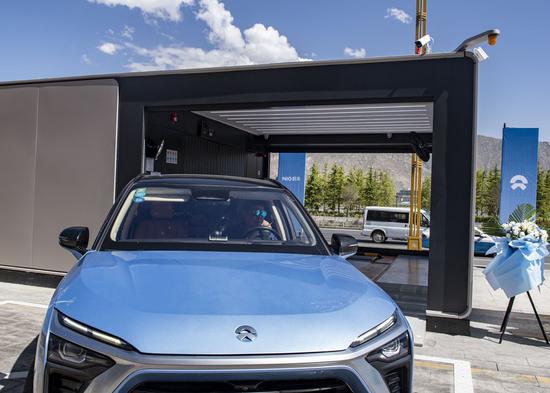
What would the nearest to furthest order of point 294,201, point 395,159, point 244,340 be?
point 244,340
point 294,201
point 395,159

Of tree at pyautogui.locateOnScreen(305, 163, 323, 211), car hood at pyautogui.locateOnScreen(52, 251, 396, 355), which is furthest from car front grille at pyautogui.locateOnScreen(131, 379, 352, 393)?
tree at pyautogui.locateOnScreen(305, 163, 323, 211)

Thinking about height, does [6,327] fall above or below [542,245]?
below

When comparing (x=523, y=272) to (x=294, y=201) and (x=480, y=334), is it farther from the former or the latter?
(x=294, y=201)

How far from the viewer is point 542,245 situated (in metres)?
6.06

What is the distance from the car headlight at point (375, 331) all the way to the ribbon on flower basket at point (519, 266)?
4.21 meters

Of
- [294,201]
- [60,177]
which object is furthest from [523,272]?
[60,177]

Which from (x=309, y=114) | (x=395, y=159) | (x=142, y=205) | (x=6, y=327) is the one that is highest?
(x=395, y=159)

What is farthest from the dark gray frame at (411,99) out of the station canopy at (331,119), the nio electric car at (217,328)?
the nio electric car at (217,328)

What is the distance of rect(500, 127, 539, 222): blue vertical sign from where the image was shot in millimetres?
17250

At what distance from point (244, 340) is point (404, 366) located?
766 mm

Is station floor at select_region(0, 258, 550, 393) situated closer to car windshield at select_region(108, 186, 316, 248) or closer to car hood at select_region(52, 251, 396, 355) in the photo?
car windshield at select_region(108, 186, 316, 248)

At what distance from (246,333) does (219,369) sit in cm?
19

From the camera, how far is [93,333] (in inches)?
82.1

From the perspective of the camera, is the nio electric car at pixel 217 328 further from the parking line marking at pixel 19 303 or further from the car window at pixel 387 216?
the car window at pixel 387 216
